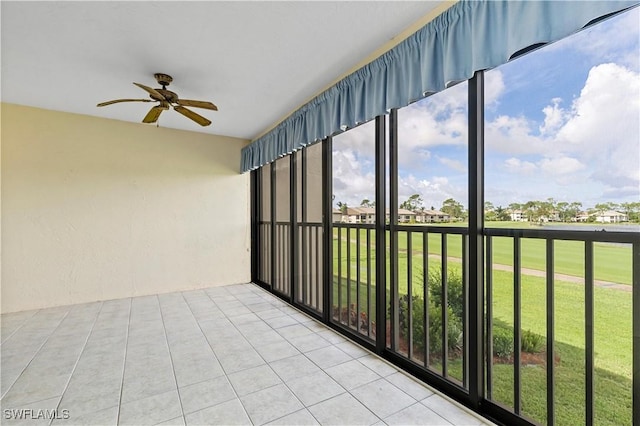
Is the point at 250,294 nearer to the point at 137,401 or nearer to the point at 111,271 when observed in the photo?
the point at 111,271

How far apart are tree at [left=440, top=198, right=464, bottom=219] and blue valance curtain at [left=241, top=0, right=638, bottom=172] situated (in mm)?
718

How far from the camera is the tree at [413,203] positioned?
7.13 ft

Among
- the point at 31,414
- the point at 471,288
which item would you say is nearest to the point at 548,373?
the point at 471,288

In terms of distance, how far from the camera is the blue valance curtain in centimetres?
130

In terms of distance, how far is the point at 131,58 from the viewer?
2412 millimetres

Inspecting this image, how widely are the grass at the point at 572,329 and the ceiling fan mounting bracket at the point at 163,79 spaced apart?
2.76 meters

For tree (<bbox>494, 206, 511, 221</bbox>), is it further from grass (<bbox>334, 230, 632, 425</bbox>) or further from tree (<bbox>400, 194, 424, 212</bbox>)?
tree (<bbox>400, 194, 424, 212</bbox>)

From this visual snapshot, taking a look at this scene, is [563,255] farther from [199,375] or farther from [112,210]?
[112,210]

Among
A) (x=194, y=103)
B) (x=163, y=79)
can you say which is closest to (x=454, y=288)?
(x=194, y=103)

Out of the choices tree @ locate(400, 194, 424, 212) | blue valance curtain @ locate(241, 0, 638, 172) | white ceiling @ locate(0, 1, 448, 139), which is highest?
white ceiling @ locate(0, 1, 448, 139)

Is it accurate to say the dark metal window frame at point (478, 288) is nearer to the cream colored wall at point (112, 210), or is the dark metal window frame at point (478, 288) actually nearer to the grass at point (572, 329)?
the grass at point (572, 329)

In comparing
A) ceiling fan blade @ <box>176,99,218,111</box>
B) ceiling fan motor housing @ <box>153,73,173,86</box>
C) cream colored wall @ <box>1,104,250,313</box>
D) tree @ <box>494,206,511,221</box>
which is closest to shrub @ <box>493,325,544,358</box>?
tree @ <box>494,206,511,221</box>

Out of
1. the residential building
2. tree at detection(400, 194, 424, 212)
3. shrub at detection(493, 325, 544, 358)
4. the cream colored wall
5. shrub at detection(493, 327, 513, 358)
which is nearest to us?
the residential building

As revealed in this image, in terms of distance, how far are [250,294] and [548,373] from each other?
11.6 ft
